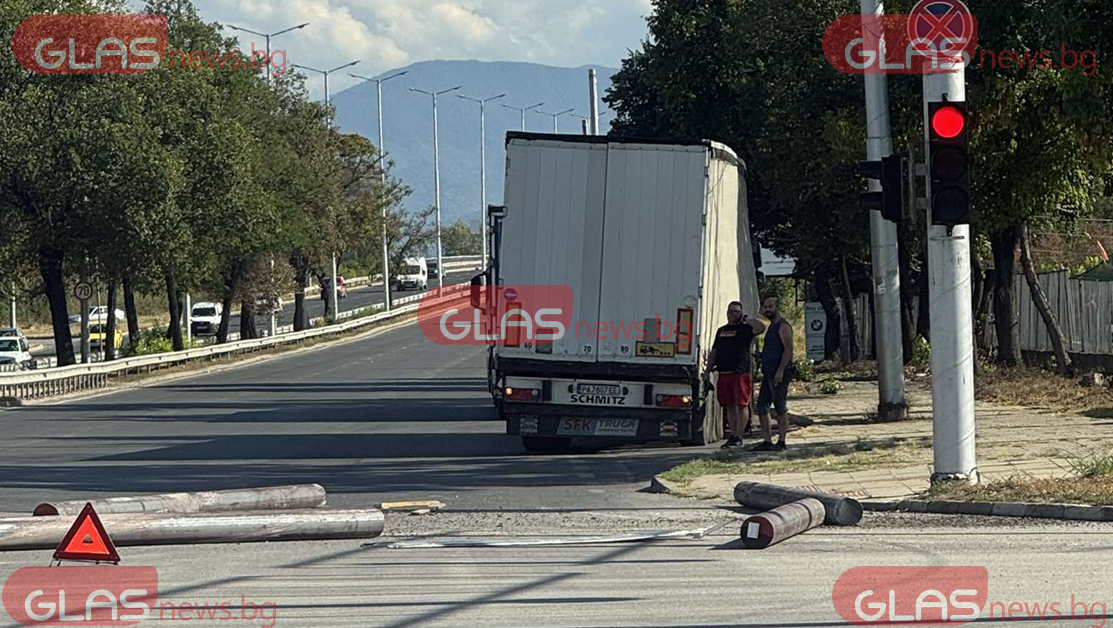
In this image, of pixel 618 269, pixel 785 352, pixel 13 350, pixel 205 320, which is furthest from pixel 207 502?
pixel 205 320

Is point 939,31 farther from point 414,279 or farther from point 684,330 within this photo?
point 414,279

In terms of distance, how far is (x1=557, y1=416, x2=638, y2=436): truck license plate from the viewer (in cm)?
1984

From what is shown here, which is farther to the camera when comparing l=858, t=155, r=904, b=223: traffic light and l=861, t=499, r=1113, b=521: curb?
l=858, t=155, r=904, b=223: traffic light

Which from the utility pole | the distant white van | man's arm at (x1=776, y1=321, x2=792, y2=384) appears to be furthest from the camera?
the distant white van

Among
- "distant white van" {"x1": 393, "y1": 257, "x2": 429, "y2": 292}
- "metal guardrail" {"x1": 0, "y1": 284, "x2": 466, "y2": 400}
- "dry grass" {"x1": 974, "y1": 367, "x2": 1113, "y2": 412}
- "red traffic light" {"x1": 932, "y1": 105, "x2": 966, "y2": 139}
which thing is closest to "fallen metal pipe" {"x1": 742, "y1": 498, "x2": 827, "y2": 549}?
"red traffic light" {"x1": 932, "y1": 105, "x2": 966, "y2": 139}

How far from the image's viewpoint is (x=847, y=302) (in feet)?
125

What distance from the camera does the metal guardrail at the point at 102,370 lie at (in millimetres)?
38219

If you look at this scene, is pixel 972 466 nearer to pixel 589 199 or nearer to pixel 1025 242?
pixel 589 199

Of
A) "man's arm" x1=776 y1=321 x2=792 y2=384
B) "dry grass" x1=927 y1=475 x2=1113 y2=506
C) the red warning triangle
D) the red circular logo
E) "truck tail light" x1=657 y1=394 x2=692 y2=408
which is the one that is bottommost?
"dry grass" x1=927 y1=475 x2=1113 y2=506

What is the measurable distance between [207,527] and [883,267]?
40.7 ft

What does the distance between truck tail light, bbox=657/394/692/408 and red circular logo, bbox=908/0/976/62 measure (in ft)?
20.5

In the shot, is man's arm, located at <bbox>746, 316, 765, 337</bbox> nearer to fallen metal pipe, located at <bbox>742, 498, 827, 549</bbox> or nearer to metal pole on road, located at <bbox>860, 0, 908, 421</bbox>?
metal pole on road, located at <bbox>860, 0, 908, 421</bbox>

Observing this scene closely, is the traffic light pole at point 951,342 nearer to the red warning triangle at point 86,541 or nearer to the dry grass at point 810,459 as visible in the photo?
the dry grass at point 810,459

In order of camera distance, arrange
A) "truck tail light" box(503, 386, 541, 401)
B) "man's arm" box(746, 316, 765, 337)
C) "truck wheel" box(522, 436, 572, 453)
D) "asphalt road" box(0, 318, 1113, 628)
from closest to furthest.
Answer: "asphalt road" box(0, 318, 1113, 628) < "truck tail light" box(503, 386, 541, 401) < "man's arm" box(746, 316, 765, 337) < "truck wheel" box(522, 436, 572, 453)
